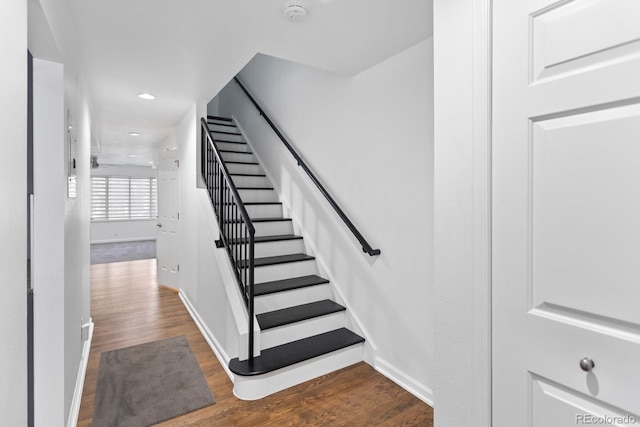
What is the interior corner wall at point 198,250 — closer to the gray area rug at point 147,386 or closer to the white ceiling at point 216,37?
the gray area rug at point 147,386

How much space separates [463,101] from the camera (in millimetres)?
1122

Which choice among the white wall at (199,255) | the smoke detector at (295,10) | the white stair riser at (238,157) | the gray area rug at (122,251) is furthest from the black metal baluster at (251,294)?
the gray area rug at (122,251)

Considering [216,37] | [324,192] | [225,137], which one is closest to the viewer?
[216,37]

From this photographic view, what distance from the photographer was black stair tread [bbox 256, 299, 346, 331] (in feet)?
8.33

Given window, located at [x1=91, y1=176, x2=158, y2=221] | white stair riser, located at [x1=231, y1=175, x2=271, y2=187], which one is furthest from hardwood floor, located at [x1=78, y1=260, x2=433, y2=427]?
window, located at [x1=91, y1=176, x2=158, y2=221]

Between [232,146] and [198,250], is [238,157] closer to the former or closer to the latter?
[232,146]

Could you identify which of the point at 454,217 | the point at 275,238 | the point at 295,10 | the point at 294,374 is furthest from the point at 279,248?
the point at 454,217

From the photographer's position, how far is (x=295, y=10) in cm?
172

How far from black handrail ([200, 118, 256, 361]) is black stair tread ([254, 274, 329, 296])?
0.14m

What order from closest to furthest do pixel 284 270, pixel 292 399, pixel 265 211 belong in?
1. pixel 292 399
2. pixel 284 270
3. pixel 265 211

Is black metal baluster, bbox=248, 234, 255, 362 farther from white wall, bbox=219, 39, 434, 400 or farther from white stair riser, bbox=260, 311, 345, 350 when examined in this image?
white wall, bbox=219, 39, 434, 400

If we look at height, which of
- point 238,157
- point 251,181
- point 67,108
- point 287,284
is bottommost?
point 287,284

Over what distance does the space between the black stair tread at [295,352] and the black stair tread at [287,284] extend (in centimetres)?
44

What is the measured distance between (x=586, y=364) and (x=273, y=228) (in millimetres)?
3025
